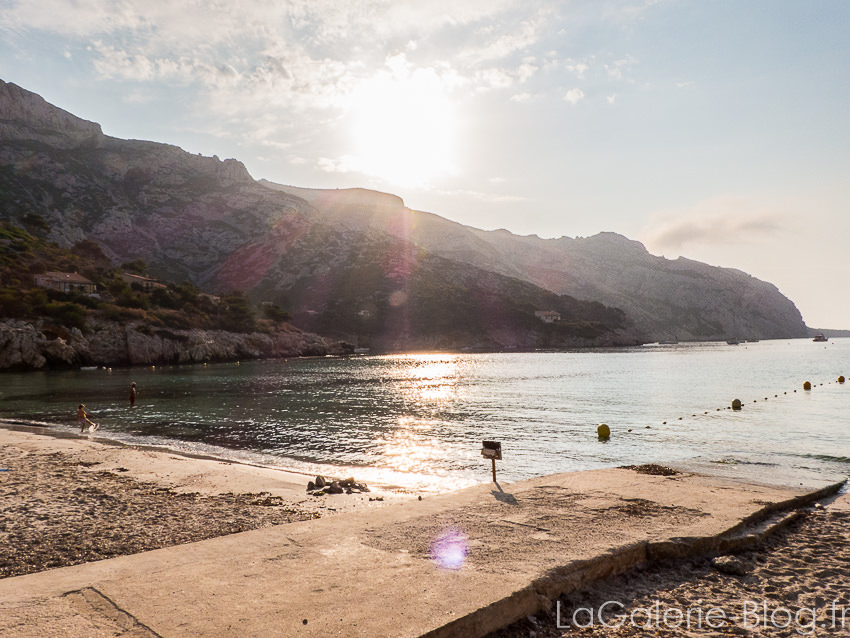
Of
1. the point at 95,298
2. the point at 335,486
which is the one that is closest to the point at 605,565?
the point at 335,486

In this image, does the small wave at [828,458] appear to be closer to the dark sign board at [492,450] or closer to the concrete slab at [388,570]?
the concrete slab at [388,570]

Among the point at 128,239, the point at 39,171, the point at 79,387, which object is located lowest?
the point at 79,387

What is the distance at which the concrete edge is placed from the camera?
5844 mm

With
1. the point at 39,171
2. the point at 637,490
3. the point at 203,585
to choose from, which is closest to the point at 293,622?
the point at 203,585

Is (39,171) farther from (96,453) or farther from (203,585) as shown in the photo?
(203,585)

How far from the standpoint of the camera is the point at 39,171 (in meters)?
176

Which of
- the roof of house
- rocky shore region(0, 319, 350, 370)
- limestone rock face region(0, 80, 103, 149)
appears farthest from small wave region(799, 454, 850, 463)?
limestone rock face region(0, 80, 103, 149)

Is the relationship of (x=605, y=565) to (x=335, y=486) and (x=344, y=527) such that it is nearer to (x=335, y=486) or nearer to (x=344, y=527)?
(x=344, y=527)

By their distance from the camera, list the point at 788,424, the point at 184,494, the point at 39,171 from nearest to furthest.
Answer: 1. the point at 184,494
2. the point at 788,424
3. the point at 39,171

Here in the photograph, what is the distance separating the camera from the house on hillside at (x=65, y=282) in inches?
3907

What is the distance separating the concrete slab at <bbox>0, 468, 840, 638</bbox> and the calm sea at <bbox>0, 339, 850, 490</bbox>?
8163 millimetres

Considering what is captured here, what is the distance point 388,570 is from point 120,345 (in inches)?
4138

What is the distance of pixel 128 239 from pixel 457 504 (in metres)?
202

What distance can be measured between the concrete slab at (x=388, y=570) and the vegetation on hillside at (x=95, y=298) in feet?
Result: 327
